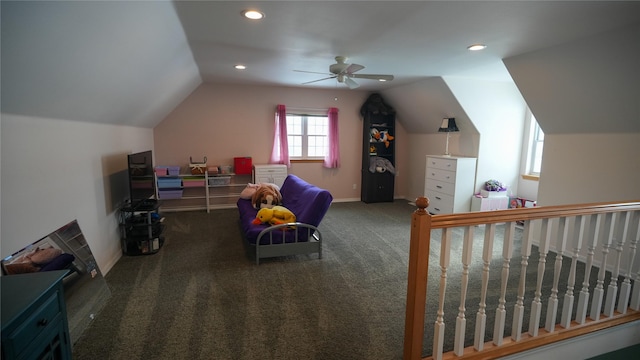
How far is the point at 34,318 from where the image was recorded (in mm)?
1122

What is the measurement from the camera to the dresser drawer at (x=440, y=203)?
5.00 metres

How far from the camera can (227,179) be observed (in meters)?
Result: 5.39

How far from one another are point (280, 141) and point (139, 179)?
277 cm

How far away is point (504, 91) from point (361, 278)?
12.8 feet

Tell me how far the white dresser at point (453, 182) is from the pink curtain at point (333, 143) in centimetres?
188

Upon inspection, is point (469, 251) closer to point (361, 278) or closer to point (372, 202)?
point (361, 278)

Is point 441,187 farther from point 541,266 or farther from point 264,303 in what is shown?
point 264,303

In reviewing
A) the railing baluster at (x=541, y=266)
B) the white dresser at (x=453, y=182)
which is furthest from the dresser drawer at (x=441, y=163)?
the railing baluster at (x=541, y=266)

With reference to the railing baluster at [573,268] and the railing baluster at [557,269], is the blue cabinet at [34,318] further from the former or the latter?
the railing baluster at [573,268]

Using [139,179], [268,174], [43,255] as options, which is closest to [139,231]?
[139,179]

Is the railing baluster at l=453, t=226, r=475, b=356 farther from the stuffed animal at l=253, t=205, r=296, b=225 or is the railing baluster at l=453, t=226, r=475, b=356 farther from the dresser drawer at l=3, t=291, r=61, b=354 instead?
the stuffed animal at l=253, t=205, r=296, b=225

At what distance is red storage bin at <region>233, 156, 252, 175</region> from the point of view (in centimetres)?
548

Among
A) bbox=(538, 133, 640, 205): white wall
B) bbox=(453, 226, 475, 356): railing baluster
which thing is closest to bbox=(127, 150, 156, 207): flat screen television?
bbox=(453, 226, 475, 356): railing baluster

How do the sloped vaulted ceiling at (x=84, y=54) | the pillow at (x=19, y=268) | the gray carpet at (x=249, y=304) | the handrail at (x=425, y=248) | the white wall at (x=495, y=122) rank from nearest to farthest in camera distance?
the sloped vaulted ceiling at (x=84, y=54) < the handrail at (x=425, y=248) < the pillow at (x=19, y=268) < the gray carpet at (x=249, y=304) < the white wall at (x=495, y=122)
